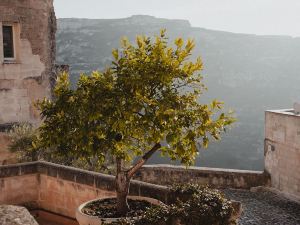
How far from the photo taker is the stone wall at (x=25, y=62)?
51.8 feet

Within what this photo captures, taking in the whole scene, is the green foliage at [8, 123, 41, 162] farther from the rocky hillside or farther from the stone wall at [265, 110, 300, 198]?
the rocky hillside

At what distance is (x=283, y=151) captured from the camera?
53.5 feet

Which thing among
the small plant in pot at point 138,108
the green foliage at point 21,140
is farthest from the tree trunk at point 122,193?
the green foliage at point 21,140

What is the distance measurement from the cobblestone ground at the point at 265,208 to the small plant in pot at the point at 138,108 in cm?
815

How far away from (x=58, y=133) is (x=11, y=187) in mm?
3289

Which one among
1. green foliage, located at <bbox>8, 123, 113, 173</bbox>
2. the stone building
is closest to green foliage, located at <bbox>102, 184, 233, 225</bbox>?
green foliage, located at <bbox>8, 123, 113, 173</bbox>

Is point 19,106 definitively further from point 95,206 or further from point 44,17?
point 95,206

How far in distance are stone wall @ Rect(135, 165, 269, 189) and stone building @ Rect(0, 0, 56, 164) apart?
16.4ft

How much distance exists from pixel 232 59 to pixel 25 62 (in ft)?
411

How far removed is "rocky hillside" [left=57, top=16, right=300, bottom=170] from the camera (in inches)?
4363

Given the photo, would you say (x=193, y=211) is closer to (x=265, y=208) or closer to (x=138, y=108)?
(x=138, y=108)

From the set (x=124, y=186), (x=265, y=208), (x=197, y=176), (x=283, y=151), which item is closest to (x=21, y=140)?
(x=197, y=176)

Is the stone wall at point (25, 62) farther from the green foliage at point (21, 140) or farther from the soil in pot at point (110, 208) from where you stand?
the soil in pot at point (110, 208)

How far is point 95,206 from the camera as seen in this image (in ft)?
19.9
